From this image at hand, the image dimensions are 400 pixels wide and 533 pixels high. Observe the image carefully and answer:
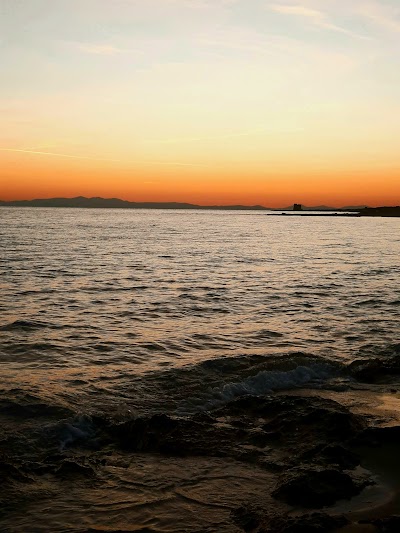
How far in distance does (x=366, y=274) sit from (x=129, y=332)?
63.4ft

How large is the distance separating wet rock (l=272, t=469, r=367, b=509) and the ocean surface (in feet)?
1.27

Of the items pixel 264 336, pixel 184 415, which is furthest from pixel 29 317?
pixel 184 415

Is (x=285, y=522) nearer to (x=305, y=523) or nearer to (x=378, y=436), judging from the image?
(x=305, y=523)

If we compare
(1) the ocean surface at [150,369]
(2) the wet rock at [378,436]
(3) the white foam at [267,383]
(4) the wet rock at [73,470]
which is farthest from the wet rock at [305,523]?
(3) the white foam at [267,383]

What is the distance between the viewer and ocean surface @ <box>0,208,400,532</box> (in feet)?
19.4

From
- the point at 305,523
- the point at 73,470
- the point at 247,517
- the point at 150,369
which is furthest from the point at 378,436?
the point at 150,369

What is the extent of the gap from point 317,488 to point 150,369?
6.04 meters

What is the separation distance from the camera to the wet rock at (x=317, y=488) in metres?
5.84

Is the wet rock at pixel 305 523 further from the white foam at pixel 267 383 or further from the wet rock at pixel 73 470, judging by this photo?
the white foam at pixel 267 383

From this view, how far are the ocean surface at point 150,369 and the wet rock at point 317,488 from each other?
39 cm

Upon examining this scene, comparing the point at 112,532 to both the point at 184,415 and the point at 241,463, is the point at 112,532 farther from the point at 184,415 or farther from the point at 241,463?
the point at 184,415

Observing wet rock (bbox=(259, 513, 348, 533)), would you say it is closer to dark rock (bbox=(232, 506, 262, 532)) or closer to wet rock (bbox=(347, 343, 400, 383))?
dark rock (bbox=(232, 506, 262, 532))

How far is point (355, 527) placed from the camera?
525 cm

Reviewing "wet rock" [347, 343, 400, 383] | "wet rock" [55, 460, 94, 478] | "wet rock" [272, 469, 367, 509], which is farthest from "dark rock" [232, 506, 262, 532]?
"wet rock" [347, 343, 400, 383]
